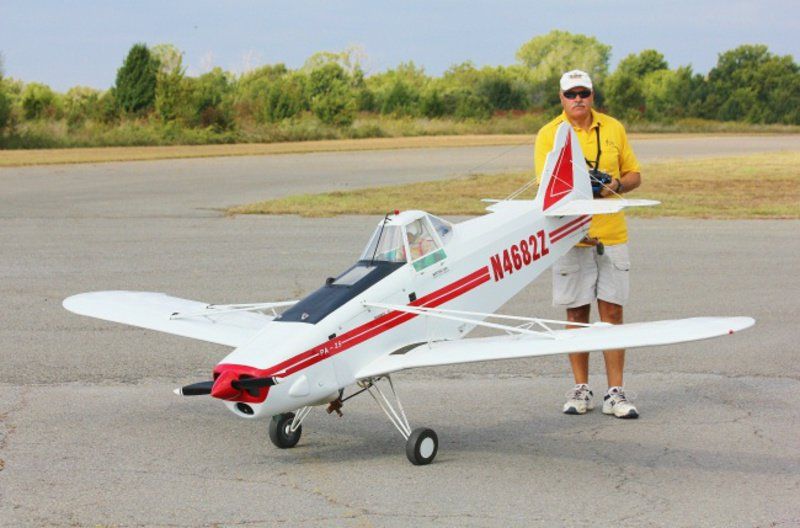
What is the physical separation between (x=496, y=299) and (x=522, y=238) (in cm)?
50

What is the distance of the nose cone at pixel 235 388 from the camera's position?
19.6 feet

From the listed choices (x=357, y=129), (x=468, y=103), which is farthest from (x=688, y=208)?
(x=468, y=103)

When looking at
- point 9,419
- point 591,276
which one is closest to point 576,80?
point 591,276

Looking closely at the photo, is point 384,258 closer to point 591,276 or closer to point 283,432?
point 283,432

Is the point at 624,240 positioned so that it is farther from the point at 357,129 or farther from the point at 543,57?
the point at 543,57

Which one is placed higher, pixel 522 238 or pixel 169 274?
pixel 522 238

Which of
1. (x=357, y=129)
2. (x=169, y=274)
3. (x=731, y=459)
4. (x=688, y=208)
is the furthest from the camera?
(x=357, y=129)

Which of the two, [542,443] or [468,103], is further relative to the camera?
[468,103]

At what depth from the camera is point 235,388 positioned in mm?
5969

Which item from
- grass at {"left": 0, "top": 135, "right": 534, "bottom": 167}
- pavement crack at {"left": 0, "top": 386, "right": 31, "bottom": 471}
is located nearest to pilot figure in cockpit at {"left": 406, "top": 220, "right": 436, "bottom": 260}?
pavement crack at {"left": 0, "top": 386, "right": 31, "bottom": 471}

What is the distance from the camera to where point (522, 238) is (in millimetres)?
7664

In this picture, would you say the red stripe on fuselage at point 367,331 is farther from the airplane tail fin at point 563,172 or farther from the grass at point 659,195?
the grass at point 659,195

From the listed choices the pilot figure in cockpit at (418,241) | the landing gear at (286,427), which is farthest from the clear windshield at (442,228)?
the landing gear at (286,427)

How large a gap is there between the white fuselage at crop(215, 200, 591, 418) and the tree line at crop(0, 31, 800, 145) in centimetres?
3675
